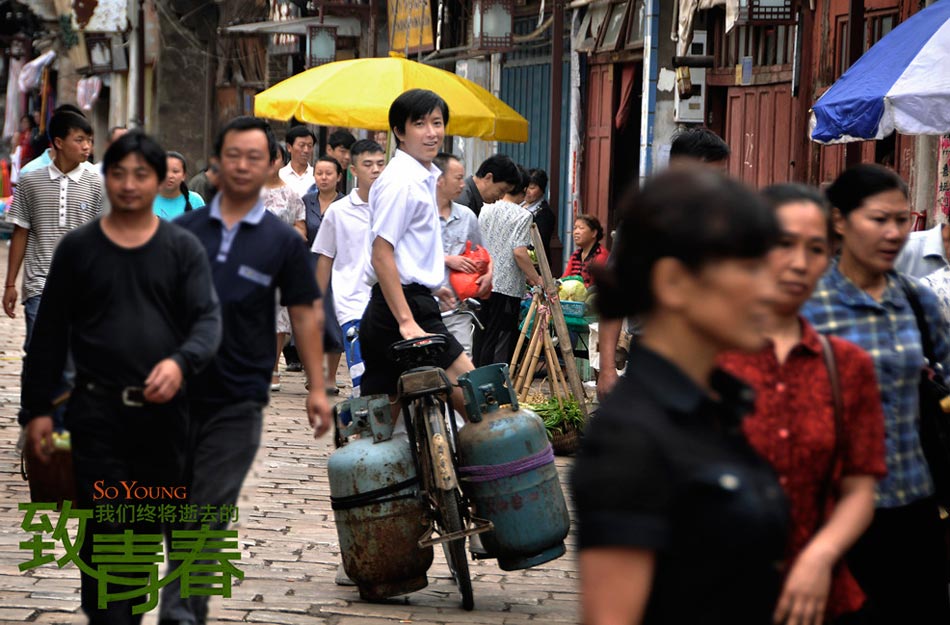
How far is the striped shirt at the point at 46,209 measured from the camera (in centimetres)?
907

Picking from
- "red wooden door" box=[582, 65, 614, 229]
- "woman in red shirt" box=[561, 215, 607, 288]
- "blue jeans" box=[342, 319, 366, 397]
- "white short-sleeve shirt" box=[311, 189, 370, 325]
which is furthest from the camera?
"red wooden door" box=[582, 65, 614, 229]

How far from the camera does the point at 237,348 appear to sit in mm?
5125

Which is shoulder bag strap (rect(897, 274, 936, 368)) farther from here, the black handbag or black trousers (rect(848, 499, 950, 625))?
black trousers (rect(848, 499, 950, 625))

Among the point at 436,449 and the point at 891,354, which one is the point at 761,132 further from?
the point at 891,354

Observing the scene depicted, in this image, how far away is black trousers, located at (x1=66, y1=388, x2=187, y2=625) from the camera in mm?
5023

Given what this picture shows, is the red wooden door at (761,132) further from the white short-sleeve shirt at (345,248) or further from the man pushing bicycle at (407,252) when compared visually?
the man pushing bicycle at (407,252)

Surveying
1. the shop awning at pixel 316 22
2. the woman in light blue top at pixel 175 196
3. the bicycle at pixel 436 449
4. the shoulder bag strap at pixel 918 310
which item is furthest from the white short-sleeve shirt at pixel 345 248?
the shop awning at pixel 316 22

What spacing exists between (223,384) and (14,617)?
168cm

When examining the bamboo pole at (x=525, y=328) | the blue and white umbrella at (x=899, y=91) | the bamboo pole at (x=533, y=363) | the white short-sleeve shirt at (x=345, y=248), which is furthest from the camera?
the bamboo pole at (x=525, y=328)

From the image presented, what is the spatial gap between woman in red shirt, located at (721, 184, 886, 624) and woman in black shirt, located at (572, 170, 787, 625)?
2.40 feet

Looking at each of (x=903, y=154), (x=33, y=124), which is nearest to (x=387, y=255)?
(x=903, y=154)

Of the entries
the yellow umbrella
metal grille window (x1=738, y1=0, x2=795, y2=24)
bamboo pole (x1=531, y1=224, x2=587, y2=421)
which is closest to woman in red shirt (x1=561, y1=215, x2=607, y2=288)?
the yellow umbrella

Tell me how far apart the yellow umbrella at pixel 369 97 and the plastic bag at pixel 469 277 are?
7677mm

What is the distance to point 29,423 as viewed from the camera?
5.14m
